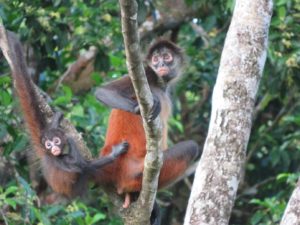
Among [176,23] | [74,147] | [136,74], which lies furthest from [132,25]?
[176,23]

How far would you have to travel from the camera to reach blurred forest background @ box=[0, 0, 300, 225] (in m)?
6.82

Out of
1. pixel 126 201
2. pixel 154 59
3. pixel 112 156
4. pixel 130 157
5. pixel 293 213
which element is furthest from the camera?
pixel 154 59

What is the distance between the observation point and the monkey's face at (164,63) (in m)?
7.04

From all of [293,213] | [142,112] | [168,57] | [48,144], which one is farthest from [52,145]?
[293,213]

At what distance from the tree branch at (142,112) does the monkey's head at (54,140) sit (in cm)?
74

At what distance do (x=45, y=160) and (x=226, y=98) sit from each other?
5.27ft

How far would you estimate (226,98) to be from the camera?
210 inches

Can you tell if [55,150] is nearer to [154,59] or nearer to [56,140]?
[56,140]

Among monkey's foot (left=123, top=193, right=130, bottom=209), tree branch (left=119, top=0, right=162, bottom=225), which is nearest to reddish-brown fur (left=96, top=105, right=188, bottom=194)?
monkey's foot (left=123, top=193, right=130, bottom=209)

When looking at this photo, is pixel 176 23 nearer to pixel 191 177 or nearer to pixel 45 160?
pixel 191 177

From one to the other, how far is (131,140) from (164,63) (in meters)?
0.96

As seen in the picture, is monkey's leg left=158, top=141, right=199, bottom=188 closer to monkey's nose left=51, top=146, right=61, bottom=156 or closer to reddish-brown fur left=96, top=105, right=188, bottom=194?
reddish-brown fur left=96, top=105, right=188, bottom=194

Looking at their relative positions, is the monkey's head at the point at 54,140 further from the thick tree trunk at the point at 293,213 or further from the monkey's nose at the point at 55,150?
the thick tree trunk at the point at 293,213

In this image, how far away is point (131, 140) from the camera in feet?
21.4
